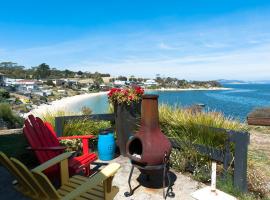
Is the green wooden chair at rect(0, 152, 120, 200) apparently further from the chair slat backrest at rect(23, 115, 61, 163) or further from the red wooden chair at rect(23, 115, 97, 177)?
the chair slat backrest at rect(23, 115, 61, 163)

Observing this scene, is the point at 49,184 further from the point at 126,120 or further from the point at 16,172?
the point at 126,120

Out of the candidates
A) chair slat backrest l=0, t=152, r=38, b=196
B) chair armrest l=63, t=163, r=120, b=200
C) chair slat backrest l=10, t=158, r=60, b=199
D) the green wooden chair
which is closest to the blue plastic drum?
the green wooden chair

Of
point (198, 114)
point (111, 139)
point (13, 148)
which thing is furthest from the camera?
point (13, 148)

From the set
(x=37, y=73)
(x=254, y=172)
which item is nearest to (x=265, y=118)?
(x=254, y=172)

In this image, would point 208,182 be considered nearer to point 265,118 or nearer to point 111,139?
point 111,139

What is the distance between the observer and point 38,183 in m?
2.80

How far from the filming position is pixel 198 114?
5.62 metres

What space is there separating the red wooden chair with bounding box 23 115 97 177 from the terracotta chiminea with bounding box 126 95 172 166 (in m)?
0.83

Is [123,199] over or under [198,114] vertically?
under

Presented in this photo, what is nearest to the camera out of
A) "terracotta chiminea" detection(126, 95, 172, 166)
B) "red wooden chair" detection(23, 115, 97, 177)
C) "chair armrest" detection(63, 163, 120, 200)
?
"chair armrest" detection(63, 163, 120, 200)

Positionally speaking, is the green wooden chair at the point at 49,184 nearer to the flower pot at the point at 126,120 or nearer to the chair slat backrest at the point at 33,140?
the chair slat backrest at the point at 33,140

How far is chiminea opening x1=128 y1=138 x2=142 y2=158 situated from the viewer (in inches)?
183

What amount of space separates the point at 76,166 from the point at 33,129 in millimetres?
1185

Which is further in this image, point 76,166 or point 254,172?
point 254,172
